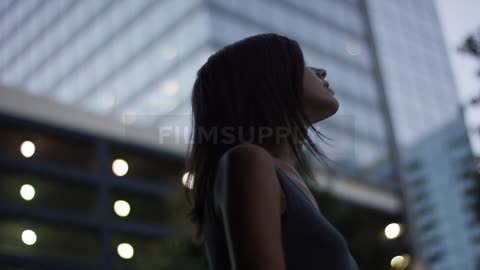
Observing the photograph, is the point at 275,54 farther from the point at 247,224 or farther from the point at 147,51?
the point at 147,51

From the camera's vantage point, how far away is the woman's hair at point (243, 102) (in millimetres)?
1266

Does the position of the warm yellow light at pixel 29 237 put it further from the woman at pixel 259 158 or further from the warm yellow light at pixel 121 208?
the woman at pixel 259 158

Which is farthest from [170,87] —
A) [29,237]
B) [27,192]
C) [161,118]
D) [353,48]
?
[29,237]

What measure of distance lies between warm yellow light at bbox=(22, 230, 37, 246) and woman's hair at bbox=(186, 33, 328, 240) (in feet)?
60.1

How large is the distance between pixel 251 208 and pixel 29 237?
1880 centimetres

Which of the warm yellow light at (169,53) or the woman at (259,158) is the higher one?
the warm yellow light at (169,53)

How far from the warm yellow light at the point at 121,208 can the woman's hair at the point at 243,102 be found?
1816 cm

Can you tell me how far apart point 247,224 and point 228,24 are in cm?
3115

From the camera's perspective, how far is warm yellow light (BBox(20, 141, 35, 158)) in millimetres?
18859

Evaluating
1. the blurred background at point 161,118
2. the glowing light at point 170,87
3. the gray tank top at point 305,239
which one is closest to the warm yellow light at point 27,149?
the blurred background at point 161,118

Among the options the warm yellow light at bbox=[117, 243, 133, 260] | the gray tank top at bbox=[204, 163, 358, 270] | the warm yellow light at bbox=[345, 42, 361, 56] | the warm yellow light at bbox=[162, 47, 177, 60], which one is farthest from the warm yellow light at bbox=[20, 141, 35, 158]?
the warm yellow light at bbox=[345, 42, 361, 56]

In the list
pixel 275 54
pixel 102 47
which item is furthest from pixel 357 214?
pixel 102 47

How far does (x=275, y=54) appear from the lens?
4.42ft

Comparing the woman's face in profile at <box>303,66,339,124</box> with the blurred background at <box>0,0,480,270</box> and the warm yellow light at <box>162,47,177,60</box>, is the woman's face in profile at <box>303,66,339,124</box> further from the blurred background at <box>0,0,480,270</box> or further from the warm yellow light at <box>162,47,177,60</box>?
the warm yellow light at <box>162,47,177,60</box>
